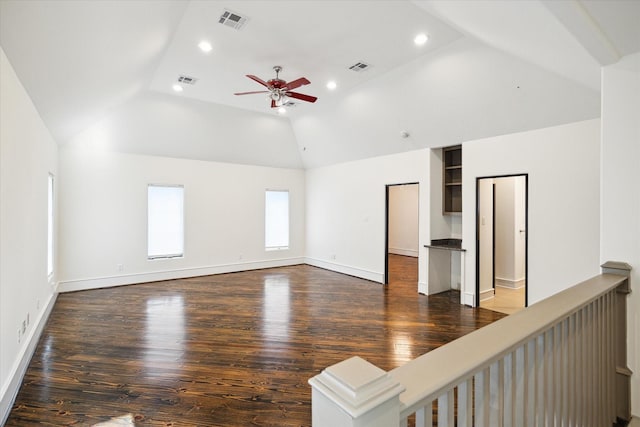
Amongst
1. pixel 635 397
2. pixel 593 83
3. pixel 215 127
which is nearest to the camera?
pixel 635 397

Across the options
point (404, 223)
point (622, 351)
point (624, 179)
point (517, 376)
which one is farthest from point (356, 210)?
point (517, 376)

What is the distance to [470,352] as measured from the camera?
1.00 m

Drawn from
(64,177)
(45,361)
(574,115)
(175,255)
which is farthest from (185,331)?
(574,115)

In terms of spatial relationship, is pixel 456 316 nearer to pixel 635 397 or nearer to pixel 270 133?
pixel 635 397

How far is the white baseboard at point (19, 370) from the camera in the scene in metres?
2.30

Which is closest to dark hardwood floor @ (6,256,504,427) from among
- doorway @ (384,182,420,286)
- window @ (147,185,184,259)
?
window @ (147,185,184,259)

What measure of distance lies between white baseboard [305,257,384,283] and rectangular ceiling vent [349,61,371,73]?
3857 mm

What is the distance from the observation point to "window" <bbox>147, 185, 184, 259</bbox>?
21.6ft

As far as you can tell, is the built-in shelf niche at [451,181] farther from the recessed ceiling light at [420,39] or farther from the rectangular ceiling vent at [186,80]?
the rectangular ceiling vent at [186,80]

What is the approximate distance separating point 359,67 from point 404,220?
706cm

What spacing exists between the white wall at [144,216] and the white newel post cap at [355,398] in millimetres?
6602

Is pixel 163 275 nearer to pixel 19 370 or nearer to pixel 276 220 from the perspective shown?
pixel 276 220

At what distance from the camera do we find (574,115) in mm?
3754

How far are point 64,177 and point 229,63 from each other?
378cm
